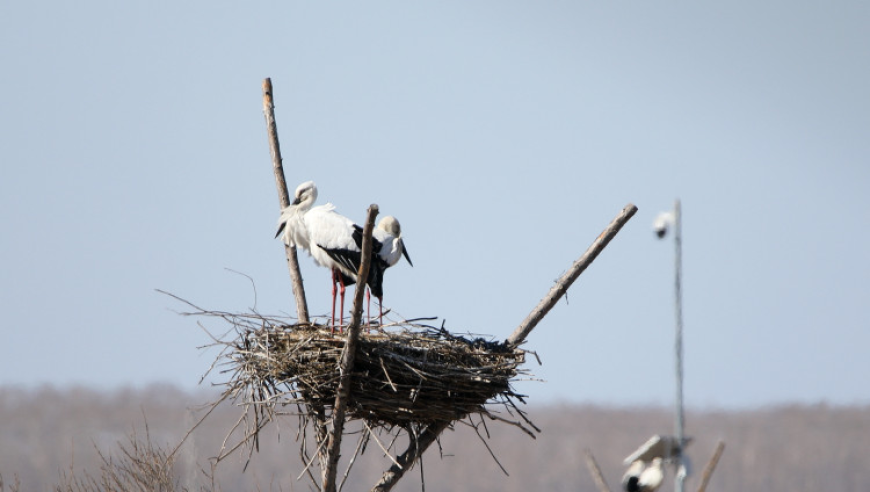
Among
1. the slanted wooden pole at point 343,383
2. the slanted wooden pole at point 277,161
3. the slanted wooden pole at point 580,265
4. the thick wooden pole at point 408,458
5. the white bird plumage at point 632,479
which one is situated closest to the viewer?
the slanted wooden pole at point 343,383

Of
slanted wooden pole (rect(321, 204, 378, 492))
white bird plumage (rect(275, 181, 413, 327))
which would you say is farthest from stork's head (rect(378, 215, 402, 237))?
slanted wooden pole (rect(321, 204, 378, 492))

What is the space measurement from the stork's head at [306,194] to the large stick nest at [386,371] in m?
2.09

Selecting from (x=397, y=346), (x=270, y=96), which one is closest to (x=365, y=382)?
(x=397, y=346)

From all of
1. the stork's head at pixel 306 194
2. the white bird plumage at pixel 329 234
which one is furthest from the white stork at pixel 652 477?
the stork's head at pixel 306 194

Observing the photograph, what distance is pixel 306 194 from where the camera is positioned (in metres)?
8.38

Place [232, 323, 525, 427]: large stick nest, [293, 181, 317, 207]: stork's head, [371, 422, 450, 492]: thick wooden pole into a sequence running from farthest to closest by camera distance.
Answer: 1. [293, 181, 317, 207]: stork's head
2. [371, 422, 450, 492]: thick wooden pole
3. [232, 323, 525, 427]: large stick nest

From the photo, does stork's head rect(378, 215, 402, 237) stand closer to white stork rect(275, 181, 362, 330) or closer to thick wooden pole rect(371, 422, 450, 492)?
white stork rect(275, 181, 362, 330)

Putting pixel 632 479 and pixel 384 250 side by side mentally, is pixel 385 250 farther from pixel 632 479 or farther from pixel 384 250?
pixel 632 479

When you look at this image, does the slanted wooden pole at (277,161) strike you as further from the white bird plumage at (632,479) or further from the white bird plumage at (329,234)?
the white bird plumage at (632,479)

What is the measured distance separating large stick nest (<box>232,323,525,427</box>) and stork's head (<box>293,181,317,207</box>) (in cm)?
209

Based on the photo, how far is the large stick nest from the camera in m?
5.97

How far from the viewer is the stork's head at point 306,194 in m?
8.37

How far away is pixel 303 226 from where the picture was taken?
26.9 feet

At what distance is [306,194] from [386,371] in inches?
109
